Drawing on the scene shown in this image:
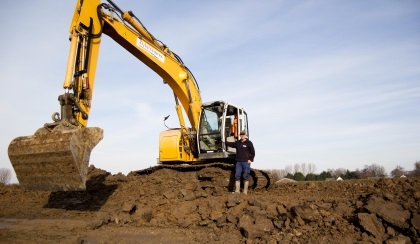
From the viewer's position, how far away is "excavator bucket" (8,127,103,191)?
5871 mm

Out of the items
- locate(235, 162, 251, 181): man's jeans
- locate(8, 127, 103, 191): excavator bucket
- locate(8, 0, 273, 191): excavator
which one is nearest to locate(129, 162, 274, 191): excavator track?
locate(8, 0, 273, 191): excavator

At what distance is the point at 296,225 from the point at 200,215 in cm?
222

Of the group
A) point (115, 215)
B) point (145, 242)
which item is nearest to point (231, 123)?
point (115, 215)

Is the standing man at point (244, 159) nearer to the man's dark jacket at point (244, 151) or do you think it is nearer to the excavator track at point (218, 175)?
the man's dark jacket at point (244, 151)

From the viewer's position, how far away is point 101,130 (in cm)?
628

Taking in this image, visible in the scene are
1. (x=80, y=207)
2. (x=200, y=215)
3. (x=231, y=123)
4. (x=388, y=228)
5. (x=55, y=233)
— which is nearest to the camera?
(x=388, y=228)

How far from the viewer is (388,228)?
4.86 metres

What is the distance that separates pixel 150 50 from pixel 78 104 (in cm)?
341

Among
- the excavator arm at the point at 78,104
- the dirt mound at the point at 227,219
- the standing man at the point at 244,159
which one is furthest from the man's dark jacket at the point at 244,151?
the excavator arm at the point at 78,104

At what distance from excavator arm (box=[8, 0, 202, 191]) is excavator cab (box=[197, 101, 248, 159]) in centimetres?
155

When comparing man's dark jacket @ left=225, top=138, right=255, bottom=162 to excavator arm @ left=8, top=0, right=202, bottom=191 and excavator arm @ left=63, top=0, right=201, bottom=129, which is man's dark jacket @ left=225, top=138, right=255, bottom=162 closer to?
excavator arm @ left=63, top=0, right=201, bottom=129

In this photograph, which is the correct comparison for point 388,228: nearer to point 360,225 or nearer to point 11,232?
point 360,225

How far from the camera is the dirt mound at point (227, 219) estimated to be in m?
4.99

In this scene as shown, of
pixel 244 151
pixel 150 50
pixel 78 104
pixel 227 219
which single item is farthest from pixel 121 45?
pixel 227 219
